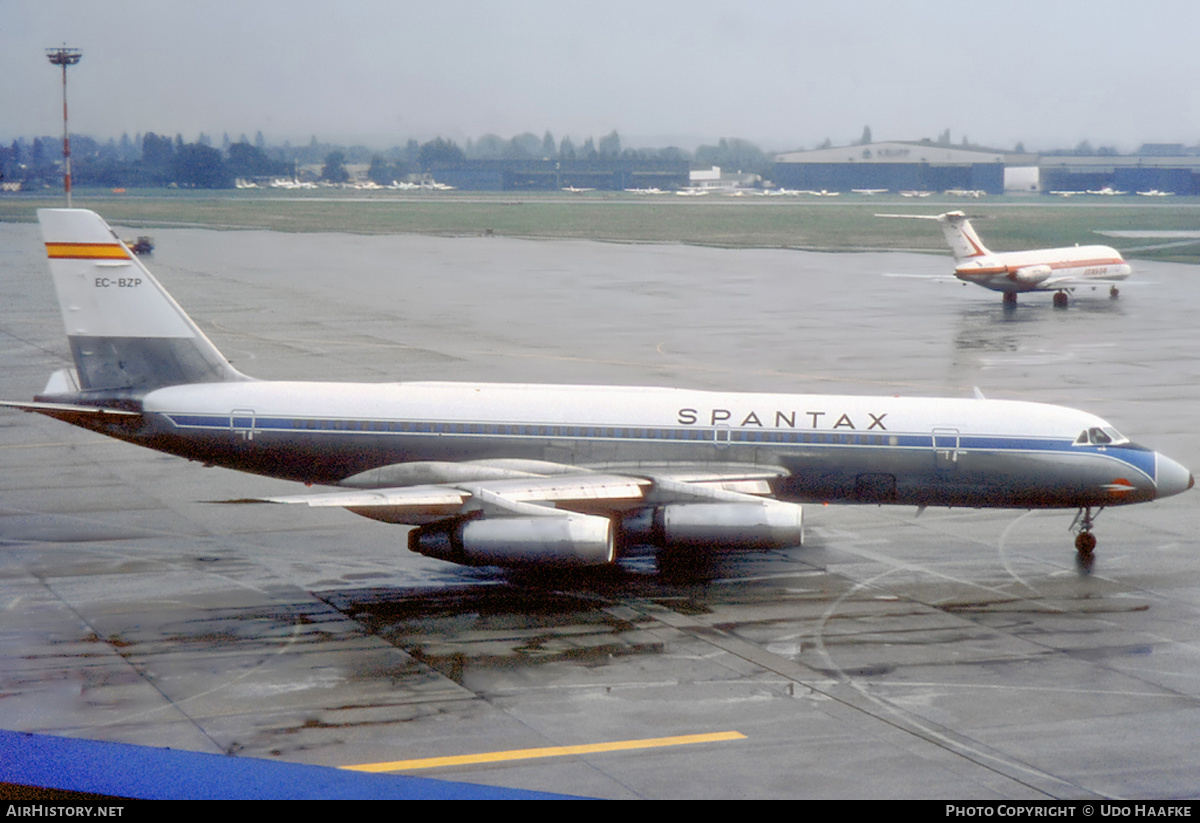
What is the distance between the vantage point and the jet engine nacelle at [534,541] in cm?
2591

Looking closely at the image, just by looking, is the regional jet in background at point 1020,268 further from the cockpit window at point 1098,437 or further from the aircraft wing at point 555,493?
the aircraft wing at point 555,493

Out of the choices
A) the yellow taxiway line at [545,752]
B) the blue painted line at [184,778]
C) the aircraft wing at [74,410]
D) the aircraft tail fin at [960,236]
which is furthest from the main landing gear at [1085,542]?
the aircraft tail fin at [960,236]

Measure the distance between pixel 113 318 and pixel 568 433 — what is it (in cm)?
1140

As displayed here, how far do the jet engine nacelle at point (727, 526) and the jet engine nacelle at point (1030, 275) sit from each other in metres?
59.2

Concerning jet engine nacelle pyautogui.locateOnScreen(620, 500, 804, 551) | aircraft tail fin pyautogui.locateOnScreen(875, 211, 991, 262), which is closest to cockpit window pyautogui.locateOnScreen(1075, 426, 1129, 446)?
jet engine nacelle pyautogui.locateOnScreen(620, 500, 804, 551)

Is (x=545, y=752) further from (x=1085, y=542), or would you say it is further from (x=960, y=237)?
(x=960, y=237)

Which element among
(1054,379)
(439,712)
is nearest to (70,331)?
(439,712)

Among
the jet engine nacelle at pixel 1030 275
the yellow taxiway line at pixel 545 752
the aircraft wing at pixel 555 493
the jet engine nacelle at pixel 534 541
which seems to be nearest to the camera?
the yellow taxiway line at pixel 545 752

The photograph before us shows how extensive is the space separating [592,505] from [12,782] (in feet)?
68.4

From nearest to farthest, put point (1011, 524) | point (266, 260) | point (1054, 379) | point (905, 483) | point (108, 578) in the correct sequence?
point (108, 578) → point (905, 483) → point (1011, 524) → point (1054, 379) → point (266, 260)

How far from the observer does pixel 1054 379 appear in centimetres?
5484

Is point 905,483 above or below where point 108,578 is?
above

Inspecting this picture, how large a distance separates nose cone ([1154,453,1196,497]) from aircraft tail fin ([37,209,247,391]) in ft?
73.2
